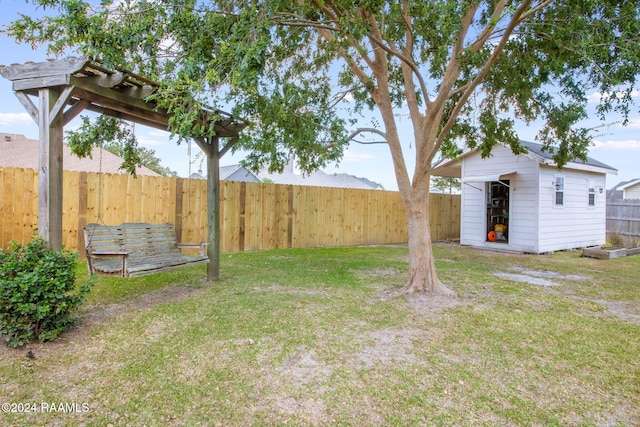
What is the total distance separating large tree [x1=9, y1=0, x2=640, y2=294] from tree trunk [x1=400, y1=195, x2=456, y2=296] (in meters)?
0.02

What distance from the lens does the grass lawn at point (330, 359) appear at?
2.42m

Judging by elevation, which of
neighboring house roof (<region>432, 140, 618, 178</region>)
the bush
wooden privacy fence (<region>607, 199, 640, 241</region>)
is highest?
neighboring house roof (<region>432, 140, 618, 178</region>)

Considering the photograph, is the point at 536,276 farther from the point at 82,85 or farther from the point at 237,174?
the point at 237,174

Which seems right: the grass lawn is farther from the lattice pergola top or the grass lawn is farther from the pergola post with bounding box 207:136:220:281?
the lattice pergola top

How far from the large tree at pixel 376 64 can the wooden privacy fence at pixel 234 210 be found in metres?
2.70

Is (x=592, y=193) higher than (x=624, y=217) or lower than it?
higher

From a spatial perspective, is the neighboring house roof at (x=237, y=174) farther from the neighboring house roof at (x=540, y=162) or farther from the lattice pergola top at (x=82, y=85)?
the lattice pergola top at (x=82, y=85)

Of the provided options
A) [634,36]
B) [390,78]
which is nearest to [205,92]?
[390,78]

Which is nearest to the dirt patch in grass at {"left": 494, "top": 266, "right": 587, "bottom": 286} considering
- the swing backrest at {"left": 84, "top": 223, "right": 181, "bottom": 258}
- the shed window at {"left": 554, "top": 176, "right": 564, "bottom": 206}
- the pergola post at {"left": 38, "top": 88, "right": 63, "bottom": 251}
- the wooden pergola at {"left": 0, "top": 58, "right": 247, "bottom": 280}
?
the shed window at {"left": 554, "top": 176, "right": 564, "bottom": 206}

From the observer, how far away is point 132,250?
5.12 metres

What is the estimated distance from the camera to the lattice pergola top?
3564mm

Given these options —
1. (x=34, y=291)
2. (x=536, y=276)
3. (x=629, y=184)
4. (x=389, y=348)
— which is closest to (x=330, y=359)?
(x=389, y=348)

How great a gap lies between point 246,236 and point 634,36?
8031 millimetres

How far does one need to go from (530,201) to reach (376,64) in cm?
711
